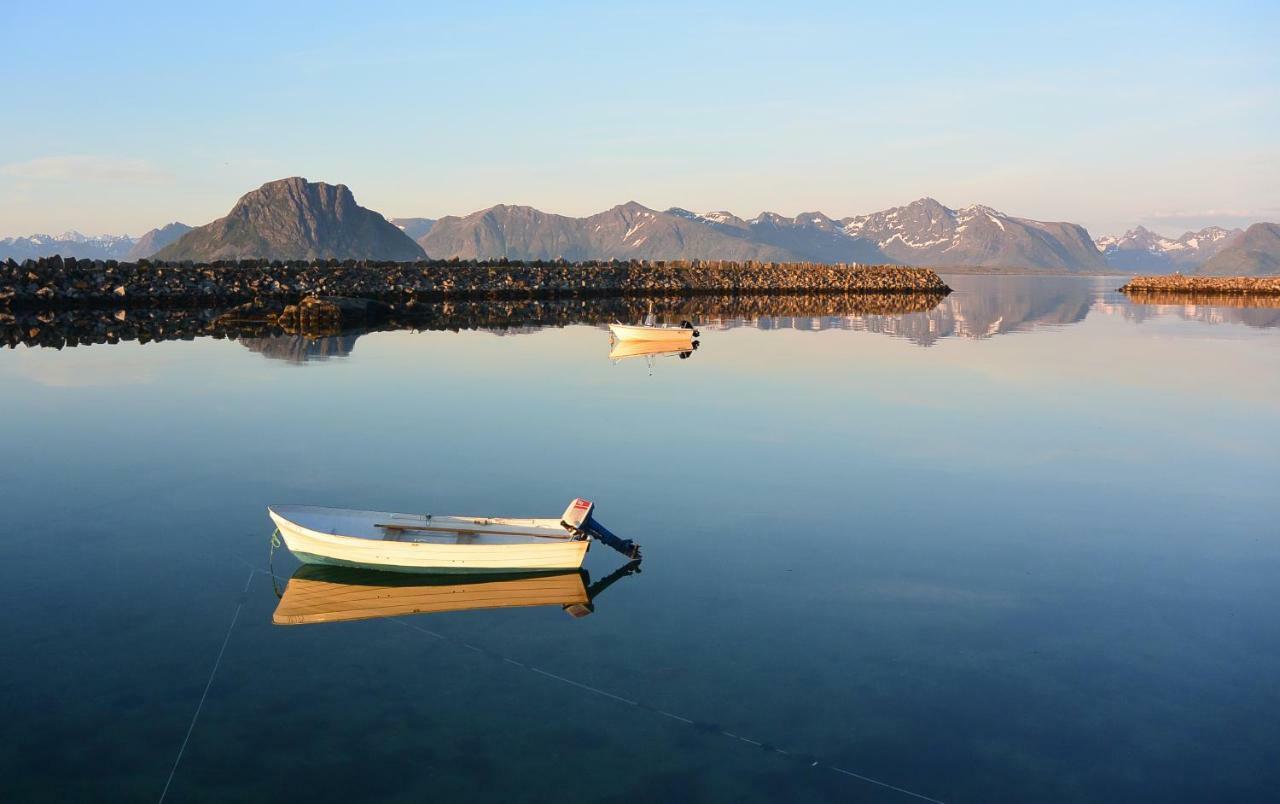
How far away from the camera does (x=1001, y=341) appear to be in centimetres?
5966

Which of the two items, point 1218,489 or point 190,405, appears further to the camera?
point 190,405

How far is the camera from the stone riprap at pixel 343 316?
183ft

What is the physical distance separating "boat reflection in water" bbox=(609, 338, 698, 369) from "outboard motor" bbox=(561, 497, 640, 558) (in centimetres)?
3253

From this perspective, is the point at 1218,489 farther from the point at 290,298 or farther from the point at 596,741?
the point at 290,298

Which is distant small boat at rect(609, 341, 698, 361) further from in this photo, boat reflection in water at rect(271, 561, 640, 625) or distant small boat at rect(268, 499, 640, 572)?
boat reflection in water at rect(271, 561, 640, 625)

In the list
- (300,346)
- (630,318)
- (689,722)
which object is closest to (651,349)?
(300,346)

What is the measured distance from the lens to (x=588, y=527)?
16281 mm

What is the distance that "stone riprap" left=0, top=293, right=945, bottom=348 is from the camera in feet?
183

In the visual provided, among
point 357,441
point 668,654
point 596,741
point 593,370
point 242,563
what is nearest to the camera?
point 596,741

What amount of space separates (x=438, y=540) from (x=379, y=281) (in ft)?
255

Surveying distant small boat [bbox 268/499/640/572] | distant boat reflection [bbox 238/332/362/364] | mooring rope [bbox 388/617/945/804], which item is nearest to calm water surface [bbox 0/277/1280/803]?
mooring rope [bbox 388/617/945/804]

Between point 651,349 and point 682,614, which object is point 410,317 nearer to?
point 651,349

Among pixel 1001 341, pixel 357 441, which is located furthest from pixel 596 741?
pixel 1001 341

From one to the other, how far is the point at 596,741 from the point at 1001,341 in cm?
5384
